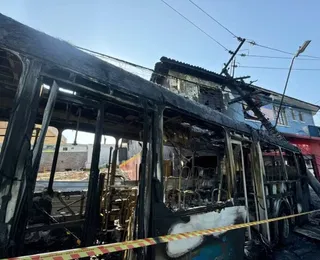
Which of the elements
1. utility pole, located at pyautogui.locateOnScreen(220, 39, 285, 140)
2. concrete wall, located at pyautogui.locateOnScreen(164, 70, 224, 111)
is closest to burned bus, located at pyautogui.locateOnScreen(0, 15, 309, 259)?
utility pole, located at pyautogui.locateOnScreen(220, 39, 285, 140)

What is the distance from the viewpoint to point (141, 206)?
229cm

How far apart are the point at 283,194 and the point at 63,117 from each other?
6.52m

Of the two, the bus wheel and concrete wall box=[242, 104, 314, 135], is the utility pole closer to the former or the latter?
concrete wall box=[242, 104, 314, 135]

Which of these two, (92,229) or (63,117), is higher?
(63,117)

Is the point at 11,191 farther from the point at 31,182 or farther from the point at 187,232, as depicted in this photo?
the point at 187,232

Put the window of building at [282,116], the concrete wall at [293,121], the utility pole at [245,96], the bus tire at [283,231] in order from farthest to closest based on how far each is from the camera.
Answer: the window of building at [282,116]
the concrete wall at [293,121]
the utility pole at [245,96]
the bus tire at [283,231]

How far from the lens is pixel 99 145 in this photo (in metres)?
2.08

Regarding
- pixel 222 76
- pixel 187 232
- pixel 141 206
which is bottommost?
pixel 187 232

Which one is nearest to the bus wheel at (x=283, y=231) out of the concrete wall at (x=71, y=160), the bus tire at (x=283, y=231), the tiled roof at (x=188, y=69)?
the bus tire at (x=283, y=231)

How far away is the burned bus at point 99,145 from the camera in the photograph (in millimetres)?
1563

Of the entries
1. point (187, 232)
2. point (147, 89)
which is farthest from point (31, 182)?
point (187, 232)

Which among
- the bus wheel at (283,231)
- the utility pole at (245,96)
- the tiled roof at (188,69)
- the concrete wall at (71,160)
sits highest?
the tiled roof at (188,69)

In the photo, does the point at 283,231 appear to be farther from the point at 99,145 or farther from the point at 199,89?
the point at 199,89

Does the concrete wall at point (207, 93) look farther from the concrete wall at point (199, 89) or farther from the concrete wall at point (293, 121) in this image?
the concrete wall at point (293, 121)
